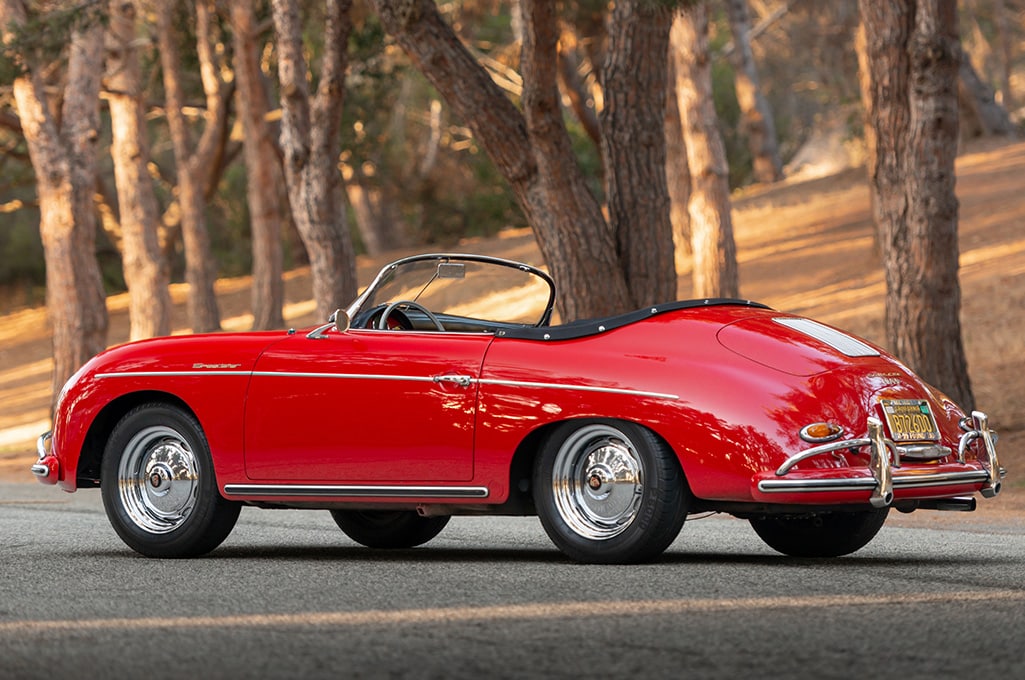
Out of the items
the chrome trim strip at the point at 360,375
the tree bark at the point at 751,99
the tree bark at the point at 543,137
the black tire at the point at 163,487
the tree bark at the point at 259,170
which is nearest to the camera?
the chrome trim strip at the point at 360,375

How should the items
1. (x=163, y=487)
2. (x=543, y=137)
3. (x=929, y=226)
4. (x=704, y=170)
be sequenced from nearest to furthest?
(x=163, y=487) → (x=543, y=137) → (x=929, y=226) → (x=704, y=170)

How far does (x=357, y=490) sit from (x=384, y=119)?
36.0 meters

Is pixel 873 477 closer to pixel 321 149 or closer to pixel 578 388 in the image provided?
pixel 578 388

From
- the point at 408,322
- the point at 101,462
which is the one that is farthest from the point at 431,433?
the point at 101,462

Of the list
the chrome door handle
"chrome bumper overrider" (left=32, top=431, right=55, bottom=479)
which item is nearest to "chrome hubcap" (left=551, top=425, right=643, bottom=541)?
the chrome door handle

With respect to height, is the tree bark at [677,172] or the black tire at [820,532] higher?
the tree bark at [677,172]

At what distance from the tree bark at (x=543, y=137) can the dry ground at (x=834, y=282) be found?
450 centimetres

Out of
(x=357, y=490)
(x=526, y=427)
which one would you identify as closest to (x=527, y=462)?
(x=526, y=427)

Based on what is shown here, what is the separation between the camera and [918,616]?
6.30 meters

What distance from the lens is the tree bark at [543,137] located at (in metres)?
16.5

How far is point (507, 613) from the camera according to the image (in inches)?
254

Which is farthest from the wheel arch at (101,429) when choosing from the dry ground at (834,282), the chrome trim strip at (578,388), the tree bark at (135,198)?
the tree bark at (135,198)

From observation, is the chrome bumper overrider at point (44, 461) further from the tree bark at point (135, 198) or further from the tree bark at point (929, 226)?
the tree bark at point (135, 198)

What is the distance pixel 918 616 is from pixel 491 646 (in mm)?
1738
